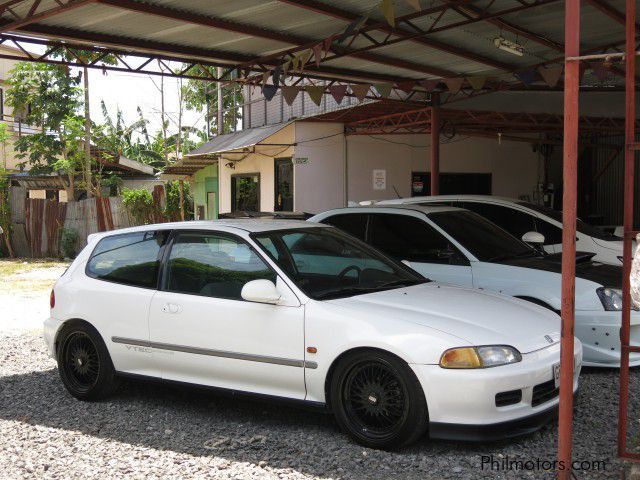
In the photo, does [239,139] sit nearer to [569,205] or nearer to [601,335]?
[601,335]

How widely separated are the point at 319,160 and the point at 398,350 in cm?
1416

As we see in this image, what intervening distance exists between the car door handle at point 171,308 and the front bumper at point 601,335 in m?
3.57

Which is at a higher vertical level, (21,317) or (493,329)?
(493,329)

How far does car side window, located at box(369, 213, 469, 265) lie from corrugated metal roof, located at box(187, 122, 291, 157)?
9715mm

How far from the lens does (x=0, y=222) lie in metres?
22.2

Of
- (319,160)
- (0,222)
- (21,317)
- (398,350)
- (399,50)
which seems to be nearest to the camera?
(398,350)

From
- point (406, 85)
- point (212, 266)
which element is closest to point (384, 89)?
point (406, 85)

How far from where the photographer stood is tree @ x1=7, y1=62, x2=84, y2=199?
81.5ft

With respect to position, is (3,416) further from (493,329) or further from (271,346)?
(493,329)

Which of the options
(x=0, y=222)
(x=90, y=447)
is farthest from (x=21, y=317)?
(x=0, y=222)

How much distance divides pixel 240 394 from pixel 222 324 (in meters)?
0.54

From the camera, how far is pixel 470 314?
4879 millimetres

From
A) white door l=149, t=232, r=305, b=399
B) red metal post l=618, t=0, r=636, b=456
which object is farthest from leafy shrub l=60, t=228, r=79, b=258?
red metal post l=618, t=0, r=636, b=456

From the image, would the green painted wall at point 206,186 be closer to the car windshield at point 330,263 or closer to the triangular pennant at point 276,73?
the triangular pennant at point 276,73
